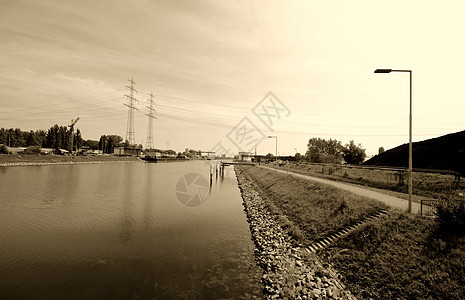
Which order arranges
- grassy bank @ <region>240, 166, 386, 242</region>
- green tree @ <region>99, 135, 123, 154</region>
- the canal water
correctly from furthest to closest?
1. green tree @ <region>99, 135, 123, 154</region>
2. grassy bank @ <region>240, 166, 386, 242</region>
3. the canal water

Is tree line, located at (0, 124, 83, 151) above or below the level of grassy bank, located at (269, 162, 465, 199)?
above

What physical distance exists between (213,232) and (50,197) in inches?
1110

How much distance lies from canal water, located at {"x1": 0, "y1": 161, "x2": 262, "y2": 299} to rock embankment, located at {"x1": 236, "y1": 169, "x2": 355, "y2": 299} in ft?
2.79

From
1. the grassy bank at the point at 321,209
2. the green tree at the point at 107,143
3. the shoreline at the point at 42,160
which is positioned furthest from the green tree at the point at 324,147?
the green tree at the point at 107,143

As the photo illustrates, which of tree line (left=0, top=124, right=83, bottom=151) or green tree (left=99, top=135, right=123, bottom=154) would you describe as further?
green tree (left=99, top=135, right=123, bottom=154)

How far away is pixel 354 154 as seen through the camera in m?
89.1

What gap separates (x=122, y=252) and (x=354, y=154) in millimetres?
92652

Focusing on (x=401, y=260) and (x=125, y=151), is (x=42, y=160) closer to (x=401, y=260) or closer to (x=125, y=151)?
(x=125, y=151)

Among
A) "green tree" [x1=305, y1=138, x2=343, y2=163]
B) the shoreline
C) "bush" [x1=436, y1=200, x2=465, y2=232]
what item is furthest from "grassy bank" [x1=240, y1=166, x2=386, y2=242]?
"green tree" [x1=305, y1=138, x2=343, y2=163]

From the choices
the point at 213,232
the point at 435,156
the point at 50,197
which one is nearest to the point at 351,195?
the point at 213,232

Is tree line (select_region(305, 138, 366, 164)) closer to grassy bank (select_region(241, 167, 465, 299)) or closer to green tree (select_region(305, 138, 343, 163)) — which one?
green tree (select_region(305, 138, 343, 163))

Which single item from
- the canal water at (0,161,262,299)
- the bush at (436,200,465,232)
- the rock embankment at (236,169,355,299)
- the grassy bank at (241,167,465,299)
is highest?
the bush at (436,200,465,232)

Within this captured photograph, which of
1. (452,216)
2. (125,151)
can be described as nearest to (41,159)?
(125,151)

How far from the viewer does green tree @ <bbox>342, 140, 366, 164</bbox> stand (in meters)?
87.8
